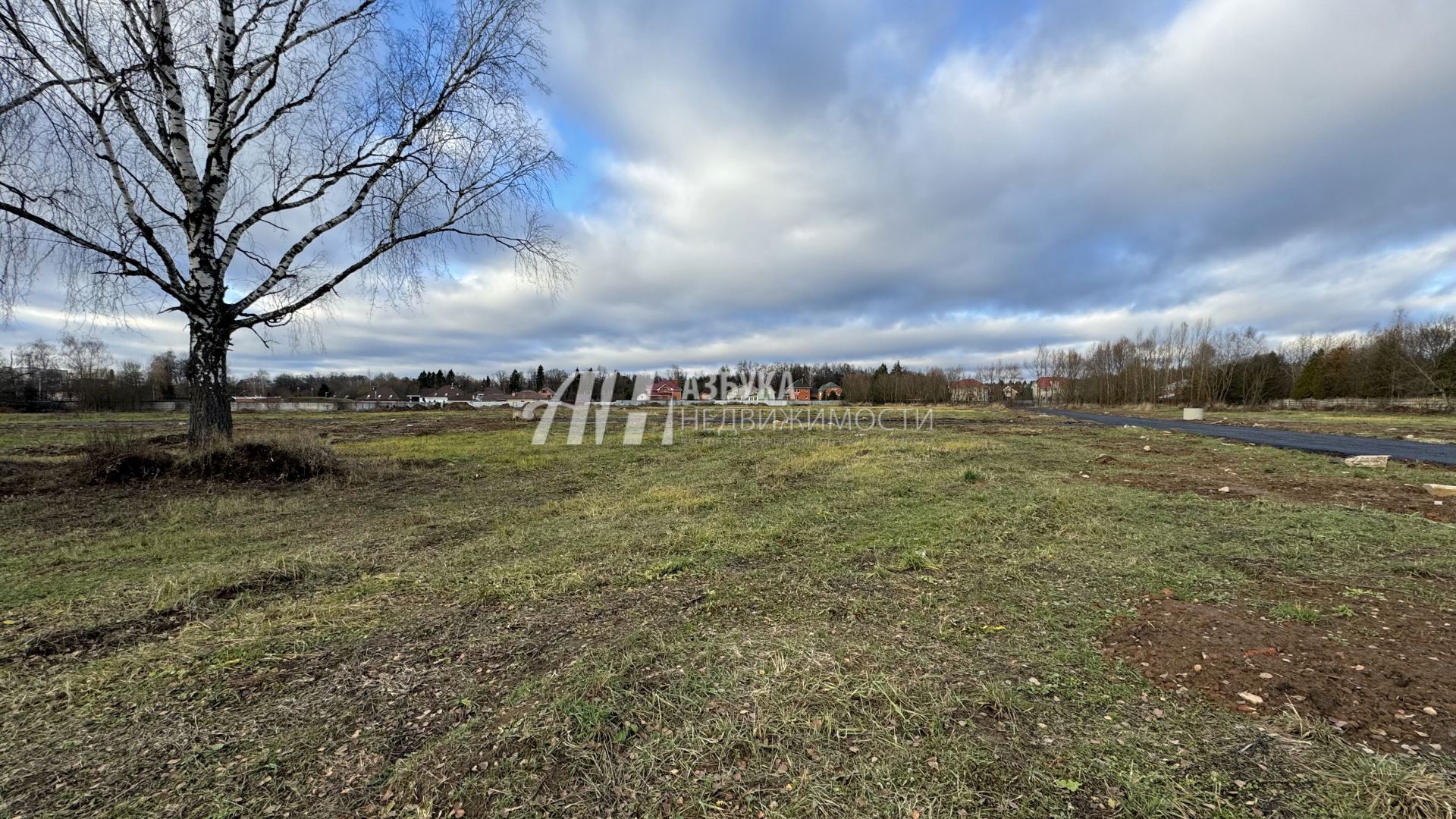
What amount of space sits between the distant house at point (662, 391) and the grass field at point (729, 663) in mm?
65869

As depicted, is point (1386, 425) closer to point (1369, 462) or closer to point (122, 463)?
point (1369, 462)

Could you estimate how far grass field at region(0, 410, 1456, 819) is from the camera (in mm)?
2006

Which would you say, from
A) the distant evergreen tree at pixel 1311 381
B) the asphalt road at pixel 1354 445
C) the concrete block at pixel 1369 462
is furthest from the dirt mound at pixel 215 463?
the distant evergreen tree at pixel 1311 381

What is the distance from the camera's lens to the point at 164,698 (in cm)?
262

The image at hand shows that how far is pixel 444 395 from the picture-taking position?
111 metres

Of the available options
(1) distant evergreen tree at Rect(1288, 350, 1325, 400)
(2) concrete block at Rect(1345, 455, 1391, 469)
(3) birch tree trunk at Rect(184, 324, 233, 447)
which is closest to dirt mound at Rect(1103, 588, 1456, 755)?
(2) concrete block at Rect(1345, 455, 1391, 469)

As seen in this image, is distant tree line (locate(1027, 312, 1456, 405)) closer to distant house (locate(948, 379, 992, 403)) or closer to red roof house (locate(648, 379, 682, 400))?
distant house (locate(948, 379, 992, 403))

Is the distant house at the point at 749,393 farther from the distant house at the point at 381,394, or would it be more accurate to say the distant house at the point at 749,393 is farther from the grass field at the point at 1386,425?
the distant house at the point at 381,394

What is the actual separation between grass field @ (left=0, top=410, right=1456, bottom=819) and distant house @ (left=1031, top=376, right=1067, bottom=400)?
102 meters

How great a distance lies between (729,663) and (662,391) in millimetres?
79386

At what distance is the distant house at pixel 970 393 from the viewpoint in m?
91.3

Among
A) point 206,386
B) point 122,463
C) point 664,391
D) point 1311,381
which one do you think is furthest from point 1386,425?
point 664,391

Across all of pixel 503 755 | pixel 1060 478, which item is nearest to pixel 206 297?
pixel 503 755

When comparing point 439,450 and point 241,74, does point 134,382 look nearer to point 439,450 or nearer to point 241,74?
point 439,450
